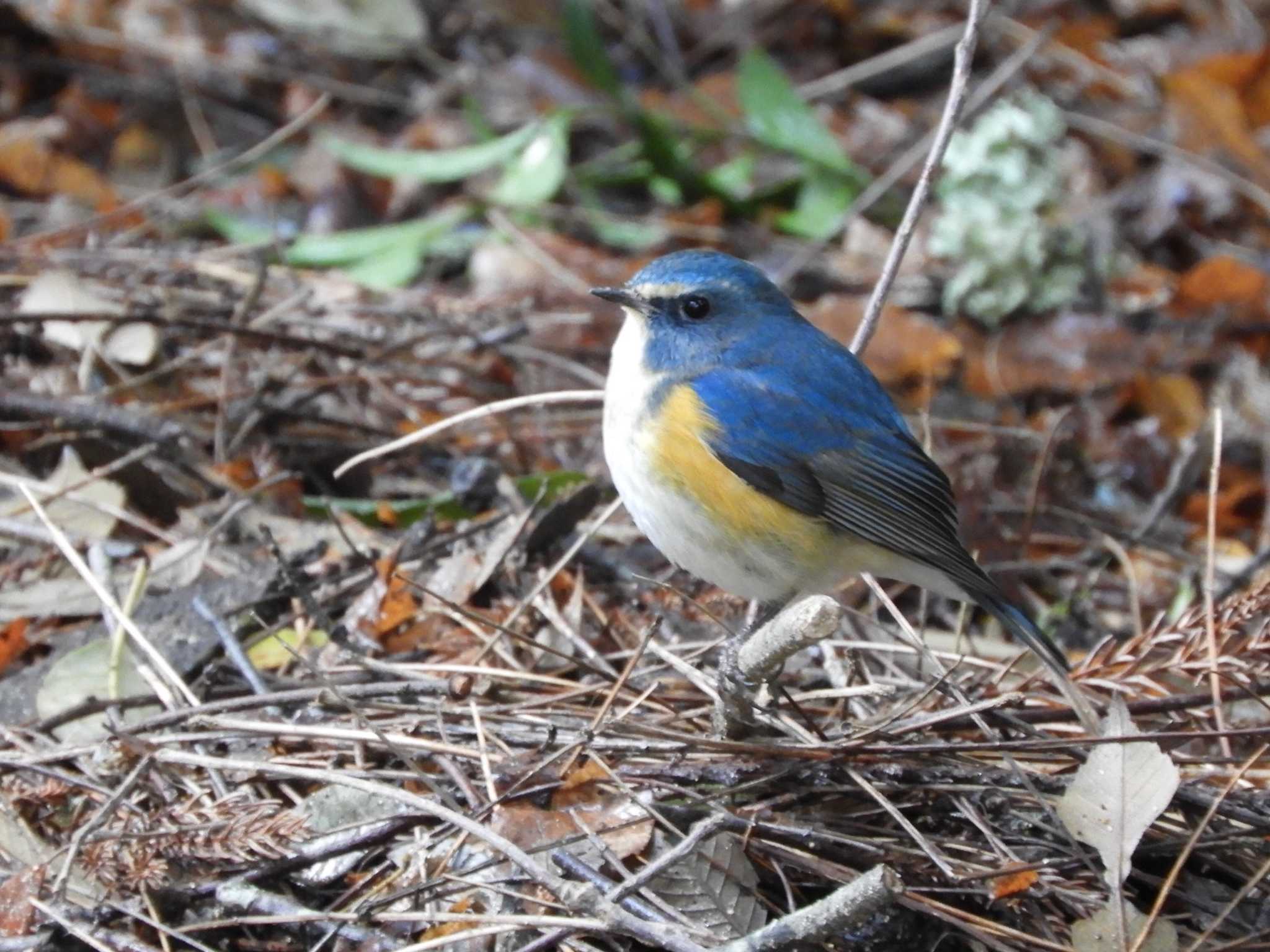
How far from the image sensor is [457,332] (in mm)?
4781

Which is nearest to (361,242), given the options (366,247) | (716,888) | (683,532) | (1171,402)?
(366,247)

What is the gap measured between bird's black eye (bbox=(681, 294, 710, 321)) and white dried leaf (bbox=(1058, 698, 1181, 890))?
1390 millimetres

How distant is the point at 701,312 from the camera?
3.45 metres

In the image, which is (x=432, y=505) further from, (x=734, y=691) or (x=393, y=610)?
(x=734, y=691)

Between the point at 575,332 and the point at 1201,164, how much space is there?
3.52 m

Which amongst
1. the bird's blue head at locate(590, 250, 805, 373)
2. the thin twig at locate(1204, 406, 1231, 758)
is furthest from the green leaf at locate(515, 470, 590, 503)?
the thin twig at locate(1204, 406, 1231, 758)

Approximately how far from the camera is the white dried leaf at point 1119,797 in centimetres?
258

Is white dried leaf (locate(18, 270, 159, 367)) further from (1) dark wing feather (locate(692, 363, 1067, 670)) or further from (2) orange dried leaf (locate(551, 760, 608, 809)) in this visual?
(2) orange dried leaf (locate(551, 760, 608, 809))

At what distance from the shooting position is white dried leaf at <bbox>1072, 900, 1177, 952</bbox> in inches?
98.1

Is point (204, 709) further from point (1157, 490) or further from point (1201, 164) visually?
point (1201, 164)

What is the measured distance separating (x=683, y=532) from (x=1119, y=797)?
106 cm

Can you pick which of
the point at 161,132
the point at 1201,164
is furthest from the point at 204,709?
the point at 1201,164

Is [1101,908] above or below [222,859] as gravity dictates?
above

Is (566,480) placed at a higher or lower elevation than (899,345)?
higher
